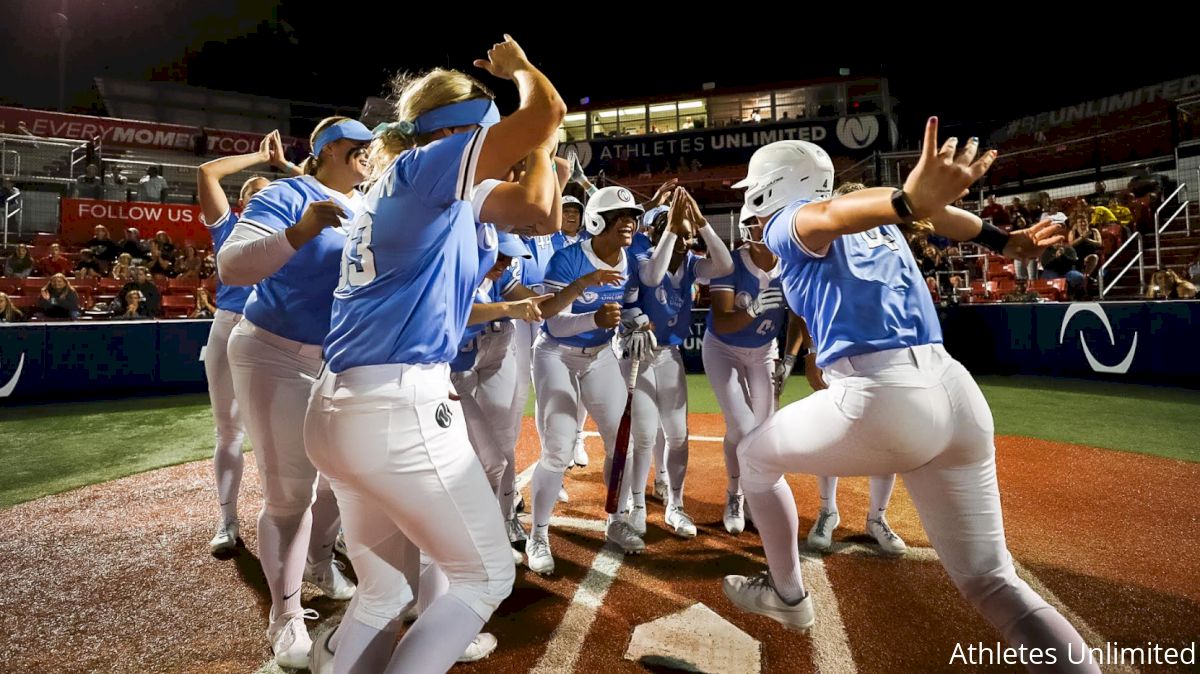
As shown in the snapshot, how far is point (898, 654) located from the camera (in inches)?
116

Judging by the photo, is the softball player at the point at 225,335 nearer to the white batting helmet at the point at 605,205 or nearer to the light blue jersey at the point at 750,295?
the white batting helmet at the point at 605,205

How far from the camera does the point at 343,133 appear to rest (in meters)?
3.05

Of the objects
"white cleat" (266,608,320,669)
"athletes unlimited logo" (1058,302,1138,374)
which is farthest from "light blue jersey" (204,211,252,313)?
"athletes unlimited logo" (1058,302,1138,374)

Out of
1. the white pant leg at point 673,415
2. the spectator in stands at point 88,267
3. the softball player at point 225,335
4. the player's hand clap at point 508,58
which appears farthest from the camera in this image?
the spectator in stands at point 88,267

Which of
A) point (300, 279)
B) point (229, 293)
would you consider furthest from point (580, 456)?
point (300, 279)

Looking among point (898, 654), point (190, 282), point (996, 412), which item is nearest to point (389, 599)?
point (898, 654)

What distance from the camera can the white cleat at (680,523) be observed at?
456 cm

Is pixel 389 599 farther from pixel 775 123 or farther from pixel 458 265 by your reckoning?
pixel 775 123

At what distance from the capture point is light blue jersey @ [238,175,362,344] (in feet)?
9.54

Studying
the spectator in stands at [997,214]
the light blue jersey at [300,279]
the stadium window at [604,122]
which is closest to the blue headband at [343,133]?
the light blue jersey at [300,279]

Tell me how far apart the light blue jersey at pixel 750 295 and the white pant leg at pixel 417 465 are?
9.86 ft

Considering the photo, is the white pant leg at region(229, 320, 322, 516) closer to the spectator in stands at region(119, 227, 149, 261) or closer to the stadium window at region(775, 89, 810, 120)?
the spectator in stands at region(119, 227, 149, 261)

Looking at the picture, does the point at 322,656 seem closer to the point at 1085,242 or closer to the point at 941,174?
the point at 941,174

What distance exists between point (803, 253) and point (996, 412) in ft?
25.2
